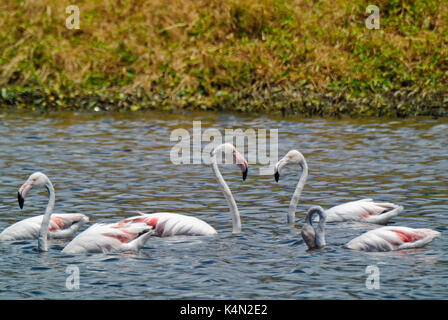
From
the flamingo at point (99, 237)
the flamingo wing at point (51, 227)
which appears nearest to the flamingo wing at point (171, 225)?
the flamingo at point (99, 237)

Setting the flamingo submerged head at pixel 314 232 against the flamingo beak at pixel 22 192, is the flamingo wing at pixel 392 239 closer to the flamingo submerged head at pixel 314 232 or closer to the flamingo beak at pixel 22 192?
the flamingo submerged head at pixel 314 232

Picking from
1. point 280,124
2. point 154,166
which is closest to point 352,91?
point 280,124

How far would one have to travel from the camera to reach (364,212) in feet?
34.6

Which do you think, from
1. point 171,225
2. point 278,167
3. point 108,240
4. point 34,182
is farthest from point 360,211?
point 34,182

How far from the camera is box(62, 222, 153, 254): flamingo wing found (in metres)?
9.05

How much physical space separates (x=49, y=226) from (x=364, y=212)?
3739 millimetres

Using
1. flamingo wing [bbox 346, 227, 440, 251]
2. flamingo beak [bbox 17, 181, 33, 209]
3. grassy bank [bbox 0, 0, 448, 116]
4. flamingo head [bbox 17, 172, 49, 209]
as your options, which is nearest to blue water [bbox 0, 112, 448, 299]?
flamingo wing [bbox 346, 227, 440, 251]

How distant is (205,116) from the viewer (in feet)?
63.3

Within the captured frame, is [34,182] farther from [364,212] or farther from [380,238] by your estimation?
[364,212]

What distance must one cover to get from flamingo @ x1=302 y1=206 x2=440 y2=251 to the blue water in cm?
10

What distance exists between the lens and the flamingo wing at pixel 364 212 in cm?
1047

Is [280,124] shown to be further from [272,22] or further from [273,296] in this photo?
[273,296]
